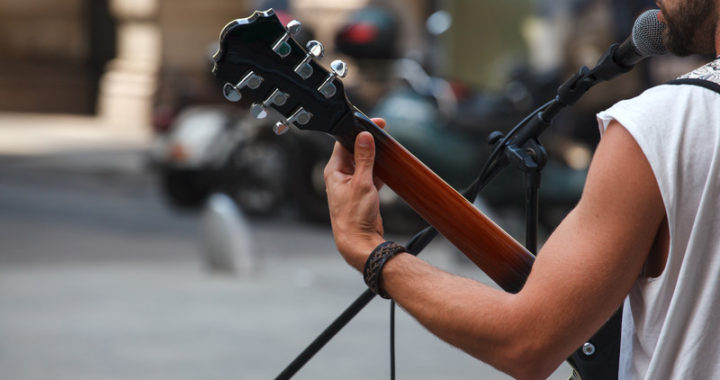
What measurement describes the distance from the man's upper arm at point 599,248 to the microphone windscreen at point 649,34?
1.23ft

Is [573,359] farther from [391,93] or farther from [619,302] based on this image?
[391,93]

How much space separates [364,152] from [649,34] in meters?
0.51

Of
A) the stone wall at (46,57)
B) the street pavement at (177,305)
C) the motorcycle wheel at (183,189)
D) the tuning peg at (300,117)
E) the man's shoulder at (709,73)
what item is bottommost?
the man's shoulder at (709,73)

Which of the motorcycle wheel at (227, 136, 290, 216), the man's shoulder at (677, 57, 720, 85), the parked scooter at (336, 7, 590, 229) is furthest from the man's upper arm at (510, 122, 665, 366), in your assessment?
the motorcycle wheel at (227, 136, 290, 216)

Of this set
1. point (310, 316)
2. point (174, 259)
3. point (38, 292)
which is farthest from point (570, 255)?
point (174, 259)

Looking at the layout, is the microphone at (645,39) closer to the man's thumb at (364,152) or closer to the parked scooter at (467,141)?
the man's thumb at (364,152)

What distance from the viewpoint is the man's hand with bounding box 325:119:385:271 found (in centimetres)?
168

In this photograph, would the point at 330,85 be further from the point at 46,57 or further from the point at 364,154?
the point at 46,57

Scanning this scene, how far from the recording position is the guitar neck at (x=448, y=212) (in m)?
1.76

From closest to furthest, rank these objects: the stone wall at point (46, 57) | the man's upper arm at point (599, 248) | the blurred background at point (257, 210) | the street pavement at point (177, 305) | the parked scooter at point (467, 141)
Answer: the man's upper arm at point (599, 248), the street pavement at point (177, 305), the blurred background at point (257, 210), the parked scooter at point (467, 141), the stone wall at point (46, 57)

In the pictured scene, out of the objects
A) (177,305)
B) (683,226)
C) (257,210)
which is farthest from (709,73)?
(257,210)

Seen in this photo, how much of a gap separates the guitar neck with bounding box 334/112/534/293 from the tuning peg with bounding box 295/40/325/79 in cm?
11

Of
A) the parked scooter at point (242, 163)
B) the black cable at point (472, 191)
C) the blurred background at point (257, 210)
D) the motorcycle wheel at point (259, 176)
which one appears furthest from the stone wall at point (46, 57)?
the black cable at point (472, 191)

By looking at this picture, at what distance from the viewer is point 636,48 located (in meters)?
1.92
